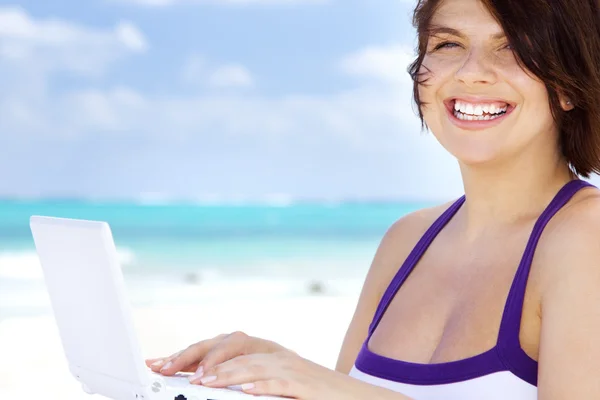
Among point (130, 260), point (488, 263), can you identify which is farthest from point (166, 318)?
point (130, 260)

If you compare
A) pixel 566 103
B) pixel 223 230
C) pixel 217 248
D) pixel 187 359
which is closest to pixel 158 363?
pixel 187 359

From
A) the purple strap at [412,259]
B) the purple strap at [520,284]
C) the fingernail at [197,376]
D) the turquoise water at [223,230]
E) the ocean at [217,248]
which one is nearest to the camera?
the fingernail at [197,376]

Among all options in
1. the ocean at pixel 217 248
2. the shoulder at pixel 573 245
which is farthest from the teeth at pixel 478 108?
the ocean at pixel 217 248

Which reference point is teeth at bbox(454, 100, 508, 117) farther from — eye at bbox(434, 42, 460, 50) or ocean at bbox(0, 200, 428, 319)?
ocean at bbox(0, 200, 428, 319)

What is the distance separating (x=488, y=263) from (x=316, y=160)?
22524 mm

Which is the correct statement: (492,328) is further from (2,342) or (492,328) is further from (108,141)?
(108,141)

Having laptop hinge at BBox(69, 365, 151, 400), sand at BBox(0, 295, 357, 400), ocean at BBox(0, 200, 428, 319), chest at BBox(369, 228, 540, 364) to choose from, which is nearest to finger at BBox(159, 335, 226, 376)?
laptop hinge at BBox(69, 365, 151, 400)

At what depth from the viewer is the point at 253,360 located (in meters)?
1.48

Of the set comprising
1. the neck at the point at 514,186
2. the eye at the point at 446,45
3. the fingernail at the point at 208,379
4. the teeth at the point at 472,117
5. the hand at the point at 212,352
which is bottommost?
the fingernail at the point at 208,379

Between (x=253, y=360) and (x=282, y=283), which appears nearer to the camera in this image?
(x=253, y=360)

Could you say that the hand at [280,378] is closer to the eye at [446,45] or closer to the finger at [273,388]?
the finger at [273,388]

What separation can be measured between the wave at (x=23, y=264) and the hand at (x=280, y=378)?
10.5 m

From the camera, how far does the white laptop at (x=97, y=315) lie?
1.37m

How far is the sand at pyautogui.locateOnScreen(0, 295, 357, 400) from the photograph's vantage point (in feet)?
17.8
